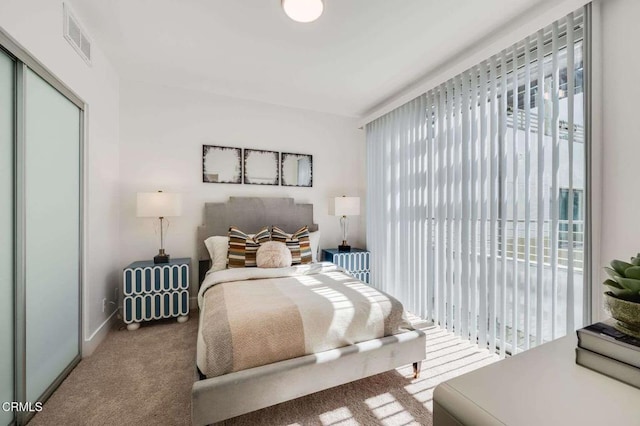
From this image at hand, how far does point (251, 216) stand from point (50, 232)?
74.5 inches

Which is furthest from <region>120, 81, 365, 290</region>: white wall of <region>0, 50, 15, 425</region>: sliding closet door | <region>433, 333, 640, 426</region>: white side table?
<region>433, 333, 640, 426</region>: white side table

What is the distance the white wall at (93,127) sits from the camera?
1546 millimetres

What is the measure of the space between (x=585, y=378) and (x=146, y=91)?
405 centimetres

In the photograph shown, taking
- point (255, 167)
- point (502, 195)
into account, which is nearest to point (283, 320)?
point (502, 195)

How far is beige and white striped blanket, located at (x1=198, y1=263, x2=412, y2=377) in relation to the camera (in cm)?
152

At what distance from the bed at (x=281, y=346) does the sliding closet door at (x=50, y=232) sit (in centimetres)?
95

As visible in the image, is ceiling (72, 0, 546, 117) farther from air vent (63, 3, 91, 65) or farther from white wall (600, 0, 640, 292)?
white wall (600, 0, 640, 292)

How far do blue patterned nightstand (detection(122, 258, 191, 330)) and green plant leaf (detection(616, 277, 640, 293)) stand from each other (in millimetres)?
3107

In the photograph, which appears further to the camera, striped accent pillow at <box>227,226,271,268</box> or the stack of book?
striped accent pillow at <box>227,226,271,268</box>

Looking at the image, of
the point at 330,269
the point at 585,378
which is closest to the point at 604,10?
the point at 585,378

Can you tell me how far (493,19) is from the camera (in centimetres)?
200

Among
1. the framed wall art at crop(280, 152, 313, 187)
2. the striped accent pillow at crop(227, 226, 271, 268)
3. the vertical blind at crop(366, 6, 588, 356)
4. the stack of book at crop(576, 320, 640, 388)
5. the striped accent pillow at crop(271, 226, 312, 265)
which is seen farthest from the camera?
the framed wall art at crop(280, 152, 313, 187)

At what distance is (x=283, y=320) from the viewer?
65.7 inches

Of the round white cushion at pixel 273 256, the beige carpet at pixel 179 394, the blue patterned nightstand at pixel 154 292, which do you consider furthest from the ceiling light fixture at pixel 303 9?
the beige carpet at pixel 179 394
